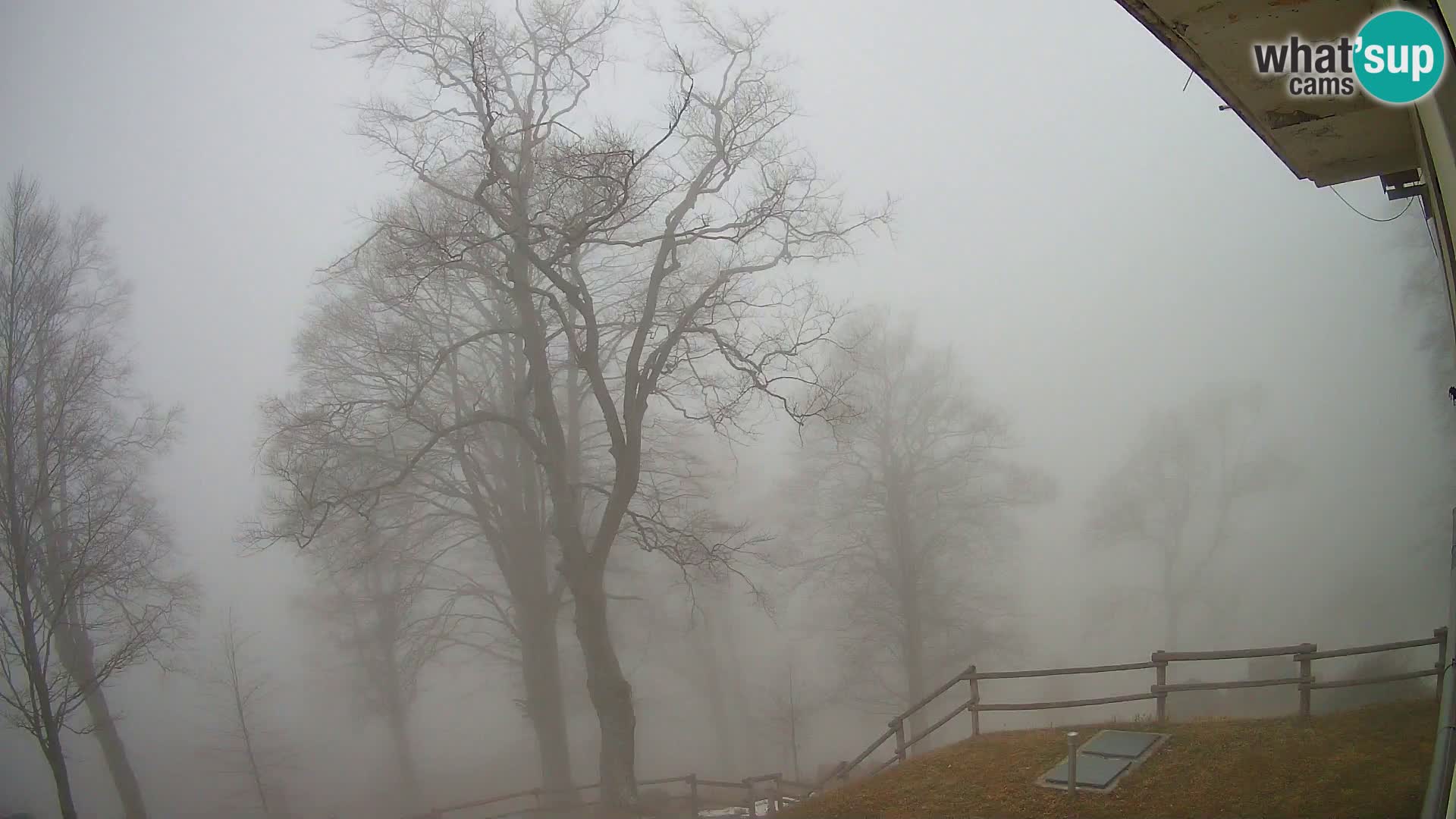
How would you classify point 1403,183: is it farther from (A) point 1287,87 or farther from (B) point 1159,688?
(B) point 1159,688

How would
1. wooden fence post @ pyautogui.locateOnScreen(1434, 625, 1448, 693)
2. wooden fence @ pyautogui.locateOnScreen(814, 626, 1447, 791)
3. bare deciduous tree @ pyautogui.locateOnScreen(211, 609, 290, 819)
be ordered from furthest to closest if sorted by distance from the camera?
bare deciduous tree @ pyautogui.locateOnScreen(211, 609, 290, 819) < wooden fence @ pyautogui.locateOnScreen(814, 626, 1447, 791) < wooden fence post @ pyautogui.locateOnScreen(1434, 625, 1448, 693)

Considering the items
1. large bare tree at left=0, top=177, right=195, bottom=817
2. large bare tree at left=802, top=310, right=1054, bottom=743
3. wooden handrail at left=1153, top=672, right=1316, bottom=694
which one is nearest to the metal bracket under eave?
wooden handrail at left=1153, top=672, right=1316, bottom=694

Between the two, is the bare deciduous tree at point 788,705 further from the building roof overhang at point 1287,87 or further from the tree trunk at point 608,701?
the building roof overhang at point 1287,87

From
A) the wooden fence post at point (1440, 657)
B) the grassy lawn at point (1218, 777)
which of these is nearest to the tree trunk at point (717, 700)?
the grassy lawn at point (1218, 777)

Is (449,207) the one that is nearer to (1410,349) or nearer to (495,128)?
(495,128)

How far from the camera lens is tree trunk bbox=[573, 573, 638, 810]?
29.1ft

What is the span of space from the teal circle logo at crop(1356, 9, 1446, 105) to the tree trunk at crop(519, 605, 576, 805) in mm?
10842

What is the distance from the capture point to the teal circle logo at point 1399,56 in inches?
114

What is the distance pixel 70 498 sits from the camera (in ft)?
36.3

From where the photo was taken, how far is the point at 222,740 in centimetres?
1277

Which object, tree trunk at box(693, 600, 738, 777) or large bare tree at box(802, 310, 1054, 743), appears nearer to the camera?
large bare tree at box(802, 310, 1054, 743)

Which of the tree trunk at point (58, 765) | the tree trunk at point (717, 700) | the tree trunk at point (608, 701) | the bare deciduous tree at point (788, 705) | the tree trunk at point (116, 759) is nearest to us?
the tree trunk at point (608, 701)

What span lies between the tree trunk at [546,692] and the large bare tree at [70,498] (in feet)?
16.9

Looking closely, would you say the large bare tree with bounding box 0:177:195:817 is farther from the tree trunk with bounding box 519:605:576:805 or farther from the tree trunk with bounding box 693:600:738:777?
the tree trunk with bounding box 693:600:738:777
